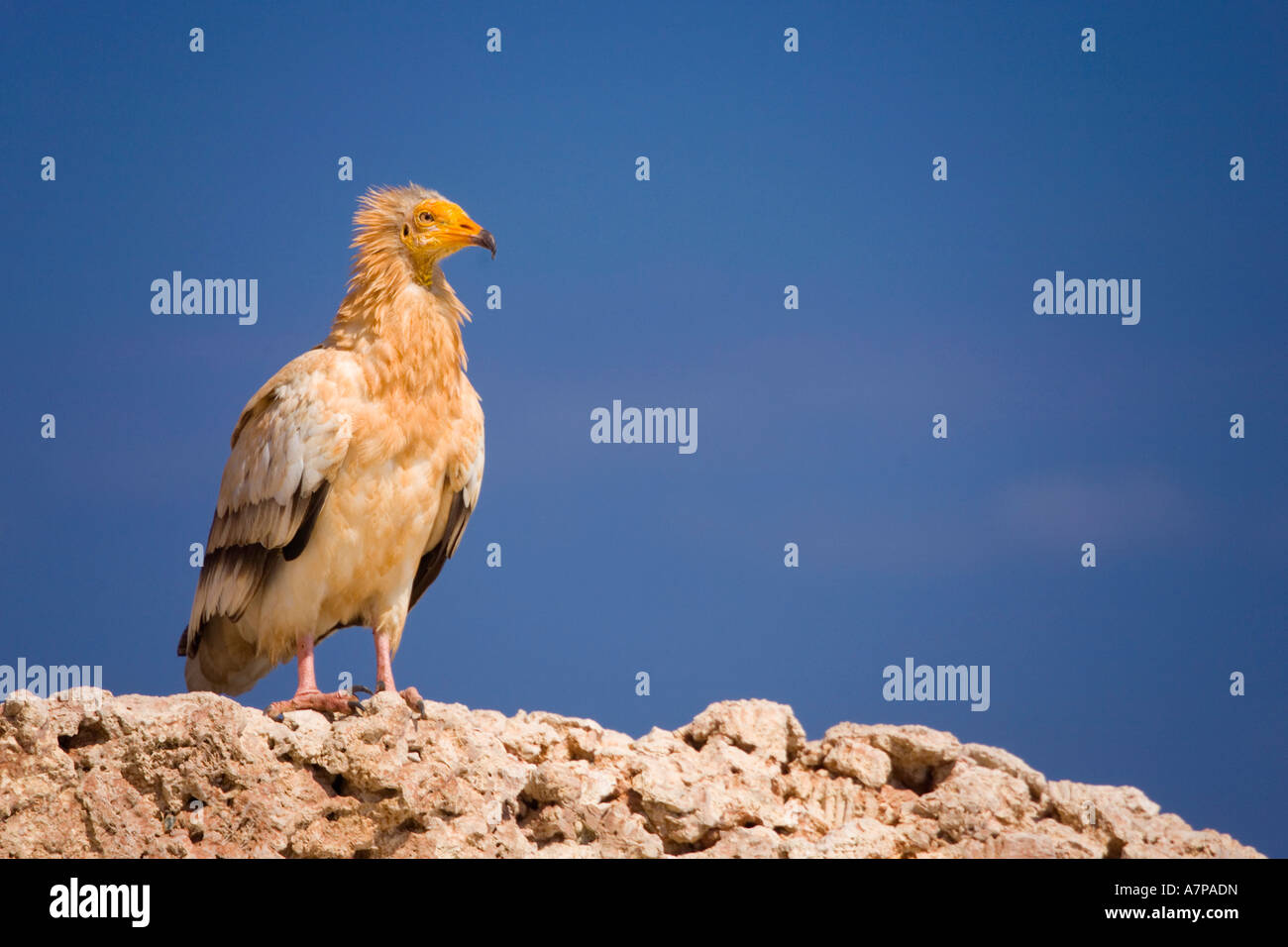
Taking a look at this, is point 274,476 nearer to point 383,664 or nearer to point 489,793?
point 383,664

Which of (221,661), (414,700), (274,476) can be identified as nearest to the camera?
(414,700)

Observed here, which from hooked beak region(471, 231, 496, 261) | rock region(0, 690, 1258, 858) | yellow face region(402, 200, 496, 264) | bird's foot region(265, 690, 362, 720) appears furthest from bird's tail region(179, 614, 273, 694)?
hooked beak region(471, 231, 496, 261)

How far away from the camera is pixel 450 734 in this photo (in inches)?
308

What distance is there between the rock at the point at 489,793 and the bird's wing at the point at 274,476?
1.88 m

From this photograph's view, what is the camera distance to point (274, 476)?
9383 millimetres

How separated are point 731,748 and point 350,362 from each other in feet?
12.5

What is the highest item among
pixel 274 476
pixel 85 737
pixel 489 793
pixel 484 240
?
pixel 484 240

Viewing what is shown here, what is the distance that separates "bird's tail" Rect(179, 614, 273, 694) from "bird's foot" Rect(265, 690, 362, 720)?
5.66ft

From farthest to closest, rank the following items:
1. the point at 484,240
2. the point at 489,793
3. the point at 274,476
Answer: the point at 484,240
the point at 274,476
the point at 489,793

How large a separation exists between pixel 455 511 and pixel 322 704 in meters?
2.22

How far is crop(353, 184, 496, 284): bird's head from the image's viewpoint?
9.86 metres

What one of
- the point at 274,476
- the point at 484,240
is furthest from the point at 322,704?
the point at 484,240

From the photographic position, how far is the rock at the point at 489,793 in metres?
7.19
